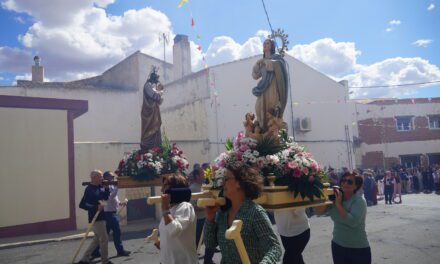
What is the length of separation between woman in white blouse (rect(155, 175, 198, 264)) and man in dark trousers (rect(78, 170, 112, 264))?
3650 millimetres

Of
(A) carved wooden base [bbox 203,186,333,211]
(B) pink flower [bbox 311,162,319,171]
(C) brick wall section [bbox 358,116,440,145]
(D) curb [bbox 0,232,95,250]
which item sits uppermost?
(C) brick wall section [bbox 358,116,440,145]

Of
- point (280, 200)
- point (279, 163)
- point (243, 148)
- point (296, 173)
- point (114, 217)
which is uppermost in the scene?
point (243, 148)

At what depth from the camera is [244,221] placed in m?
2.56

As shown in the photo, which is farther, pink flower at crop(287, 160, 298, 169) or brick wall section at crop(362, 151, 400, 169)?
brick wall section at crop(362, 151, 400, 169)

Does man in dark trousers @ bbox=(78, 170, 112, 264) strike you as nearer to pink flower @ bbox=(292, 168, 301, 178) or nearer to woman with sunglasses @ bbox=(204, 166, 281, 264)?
pink flower @ bbox=(292, 168, 301, 178)

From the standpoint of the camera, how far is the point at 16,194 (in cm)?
1176

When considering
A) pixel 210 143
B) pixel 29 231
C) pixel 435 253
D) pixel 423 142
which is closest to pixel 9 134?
pixel 29 231

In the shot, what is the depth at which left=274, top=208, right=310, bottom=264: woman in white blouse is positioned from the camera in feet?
14.8

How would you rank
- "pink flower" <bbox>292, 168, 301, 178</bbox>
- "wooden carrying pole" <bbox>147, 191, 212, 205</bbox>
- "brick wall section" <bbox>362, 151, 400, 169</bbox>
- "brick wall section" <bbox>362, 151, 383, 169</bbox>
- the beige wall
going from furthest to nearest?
"brick wall section" <bbox>362, 151, 383, 169</bbox> → "brick wall section" <bbox>362, 151, 400, 169</bbox> → the beige wall → "pink flower" <bbox>292, 168, 301, 178</bbox> → "wooden carrying pole" <bbox>147, 191, 212, 205</bbox>

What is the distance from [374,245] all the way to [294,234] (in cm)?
451

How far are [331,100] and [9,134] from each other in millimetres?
20368

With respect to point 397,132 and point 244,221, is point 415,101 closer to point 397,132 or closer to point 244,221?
point 397,132

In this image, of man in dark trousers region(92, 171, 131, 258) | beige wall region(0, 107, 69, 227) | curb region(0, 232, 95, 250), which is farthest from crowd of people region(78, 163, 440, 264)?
beige wall region(0, 107, 69, 227)

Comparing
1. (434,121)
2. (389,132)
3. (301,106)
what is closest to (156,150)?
(301,106)
